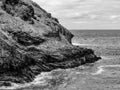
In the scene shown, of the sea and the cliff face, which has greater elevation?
the cliff face

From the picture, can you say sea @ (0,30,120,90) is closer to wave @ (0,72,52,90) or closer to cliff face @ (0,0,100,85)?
wave @ (0,72,52,90)

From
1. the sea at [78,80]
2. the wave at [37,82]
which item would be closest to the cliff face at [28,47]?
the wave at [37,82]

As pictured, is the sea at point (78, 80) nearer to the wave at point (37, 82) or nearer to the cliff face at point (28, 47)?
the wave at point (37, 82)

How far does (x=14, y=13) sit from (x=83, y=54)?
2034 centimetres

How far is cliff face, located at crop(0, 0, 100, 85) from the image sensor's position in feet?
145

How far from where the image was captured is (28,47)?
52938mm

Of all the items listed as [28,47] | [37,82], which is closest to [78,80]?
[37,82]

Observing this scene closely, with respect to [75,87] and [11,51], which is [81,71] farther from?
[11,51]

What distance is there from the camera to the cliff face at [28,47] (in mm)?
44312

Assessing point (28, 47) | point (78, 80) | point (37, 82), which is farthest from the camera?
point (28, 47)

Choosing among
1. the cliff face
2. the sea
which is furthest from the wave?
the cliff face

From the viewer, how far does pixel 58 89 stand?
39.1 meters

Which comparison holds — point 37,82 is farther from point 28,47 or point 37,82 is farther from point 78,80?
point 28,47

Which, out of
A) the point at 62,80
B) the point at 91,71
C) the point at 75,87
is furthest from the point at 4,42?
the point at 91,71
